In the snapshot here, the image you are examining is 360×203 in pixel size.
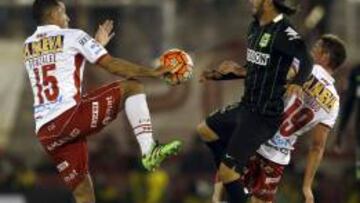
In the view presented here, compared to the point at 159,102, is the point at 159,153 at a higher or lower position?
higher

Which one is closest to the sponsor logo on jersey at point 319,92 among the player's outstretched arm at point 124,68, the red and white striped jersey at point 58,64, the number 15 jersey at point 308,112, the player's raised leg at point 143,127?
the number 15 jersey at point 308,112

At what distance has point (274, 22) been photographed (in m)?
13.0

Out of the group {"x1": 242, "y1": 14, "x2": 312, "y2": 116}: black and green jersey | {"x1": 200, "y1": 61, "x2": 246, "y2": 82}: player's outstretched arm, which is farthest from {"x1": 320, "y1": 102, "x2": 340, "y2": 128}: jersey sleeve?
{"x1": 200, "y1": 61, "x2": 246, "y2": 82}: player's outstretched arm

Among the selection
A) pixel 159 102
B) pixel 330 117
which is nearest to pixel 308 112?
pixel 330 117

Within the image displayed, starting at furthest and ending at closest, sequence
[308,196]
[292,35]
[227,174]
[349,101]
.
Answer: [349,101], [308,196], [227,174], [292,35]

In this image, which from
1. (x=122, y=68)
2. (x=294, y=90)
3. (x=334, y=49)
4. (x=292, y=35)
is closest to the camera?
(x=122, y=68)

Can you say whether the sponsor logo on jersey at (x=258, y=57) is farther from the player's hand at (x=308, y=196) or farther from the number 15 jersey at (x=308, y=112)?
the player's hand at (x=308, y=196)

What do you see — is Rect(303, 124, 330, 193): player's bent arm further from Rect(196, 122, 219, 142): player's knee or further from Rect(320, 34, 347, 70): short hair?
Rect(196, 122, 219, 142): player's knee

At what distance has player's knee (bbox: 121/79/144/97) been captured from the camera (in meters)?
12.9

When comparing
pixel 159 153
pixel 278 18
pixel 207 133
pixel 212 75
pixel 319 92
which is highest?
pixel 278 18

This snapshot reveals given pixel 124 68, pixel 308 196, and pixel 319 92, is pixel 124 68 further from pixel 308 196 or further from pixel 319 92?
pixel 308 196

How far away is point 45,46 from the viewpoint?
12.9m

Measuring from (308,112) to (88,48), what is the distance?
2.68 m

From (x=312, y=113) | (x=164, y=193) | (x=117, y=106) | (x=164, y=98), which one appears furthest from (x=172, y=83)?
(x=164, y=98)
